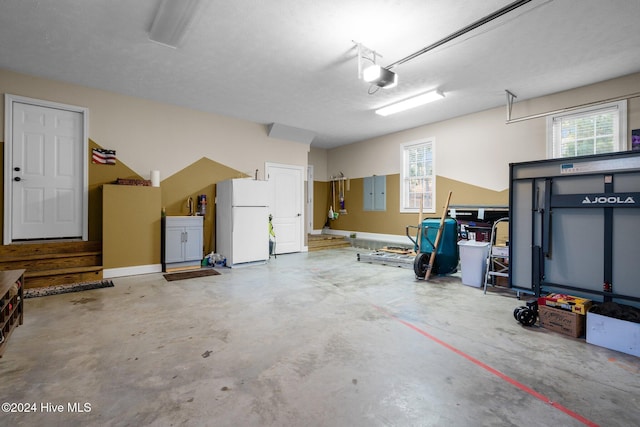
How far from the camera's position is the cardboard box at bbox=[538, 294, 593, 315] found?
270 cm

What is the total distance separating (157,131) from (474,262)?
626cm

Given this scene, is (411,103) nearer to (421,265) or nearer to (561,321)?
(421,265)

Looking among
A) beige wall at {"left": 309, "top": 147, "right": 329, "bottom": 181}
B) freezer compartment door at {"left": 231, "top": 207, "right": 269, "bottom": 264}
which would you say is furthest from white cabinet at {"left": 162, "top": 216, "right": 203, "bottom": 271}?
beige wall at {"left": 309, "top": 147, "right": 329, "bottom": 181}

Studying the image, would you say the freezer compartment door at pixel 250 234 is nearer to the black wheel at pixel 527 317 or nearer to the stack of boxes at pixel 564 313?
the black wheel at pixel 527 317

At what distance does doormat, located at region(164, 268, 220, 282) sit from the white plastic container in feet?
14.1

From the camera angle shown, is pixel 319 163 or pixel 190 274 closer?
pixel 190 274

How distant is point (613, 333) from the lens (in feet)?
8.09

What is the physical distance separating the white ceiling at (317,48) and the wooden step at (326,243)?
4.06m

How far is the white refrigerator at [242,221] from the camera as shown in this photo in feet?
19.0

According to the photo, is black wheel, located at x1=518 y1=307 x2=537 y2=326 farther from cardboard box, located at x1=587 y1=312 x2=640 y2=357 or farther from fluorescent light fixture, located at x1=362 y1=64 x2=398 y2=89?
fluorescent light fixture, located at x1=362 y1=64 x2=398 y2=89

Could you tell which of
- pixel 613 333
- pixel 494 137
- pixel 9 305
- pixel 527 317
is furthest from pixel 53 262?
pixel 494 137

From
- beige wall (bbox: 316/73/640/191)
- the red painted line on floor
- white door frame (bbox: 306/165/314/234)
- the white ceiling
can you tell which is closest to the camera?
the red painted line on floor

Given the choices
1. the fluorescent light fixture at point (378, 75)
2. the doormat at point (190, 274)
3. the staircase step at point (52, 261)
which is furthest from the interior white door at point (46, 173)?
the fluorescent light fixture at point (378, 75)

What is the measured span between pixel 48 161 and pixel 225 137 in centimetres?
310
